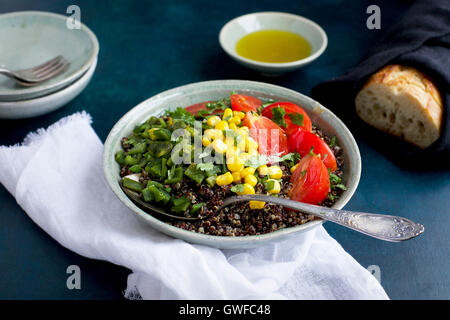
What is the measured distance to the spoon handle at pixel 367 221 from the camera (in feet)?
5.67

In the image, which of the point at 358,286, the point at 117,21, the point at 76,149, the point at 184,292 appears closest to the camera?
the point at 184,292

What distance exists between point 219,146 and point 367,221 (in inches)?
28.1

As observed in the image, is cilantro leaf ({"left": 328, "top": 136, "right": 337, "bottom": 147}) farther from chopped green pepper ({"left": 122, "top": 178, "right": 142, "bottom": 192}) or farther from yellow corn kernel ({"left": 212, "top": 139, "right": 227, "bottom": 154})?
chopped green pepper ({"left": 122, "top": 178, "right": 142, "bottom": 192})

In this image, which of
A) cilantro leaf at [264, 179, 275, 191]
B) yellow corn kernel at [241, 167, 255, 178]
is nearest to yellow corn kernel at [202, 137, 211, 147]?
yellow corn kernel at [241, 167, 255, 178]

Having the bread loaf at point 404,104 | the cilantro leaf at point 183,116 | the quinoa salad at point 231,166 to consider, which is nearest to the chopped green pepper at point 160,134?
the quinoa salad at point 231,166

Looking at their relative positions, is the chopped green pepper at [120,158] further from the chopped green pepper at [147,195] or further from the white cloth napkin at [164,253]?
the chopped green pepper at [147,195]

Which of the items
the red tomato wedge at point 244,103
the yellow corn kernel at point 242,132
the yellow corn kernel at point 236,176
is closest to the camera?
the yellow corn kernel at point 236,176

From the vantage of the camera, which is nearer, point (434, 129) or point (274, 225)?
point (274, 225)

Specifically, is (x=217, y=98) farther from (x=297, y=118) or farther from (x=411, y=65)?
(x=411, y=65)

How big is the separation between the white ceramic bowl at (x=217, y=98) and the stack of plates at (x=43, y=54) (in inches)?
22.2

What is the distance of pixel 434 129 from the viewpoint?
255 cm

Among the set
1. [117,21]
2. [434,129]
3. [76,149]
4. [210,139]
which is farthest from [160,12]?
[434,129]

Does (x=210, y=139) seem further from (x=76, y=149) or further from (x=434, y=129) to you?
(x=434, y=129)
